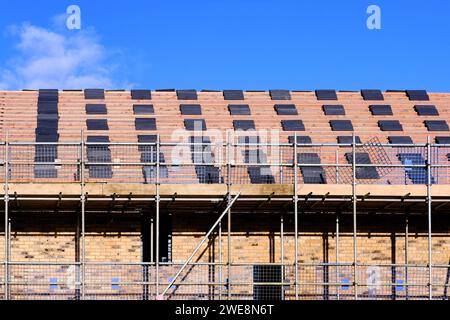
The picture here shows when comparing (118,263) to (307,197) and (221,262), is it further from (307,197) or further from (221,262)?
(307,197)

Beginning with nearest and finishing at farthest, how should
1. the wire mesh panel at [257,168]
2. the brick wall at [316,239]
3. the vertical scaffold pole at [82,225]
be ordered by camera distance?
the vertical scaffold pole at [82,225]
the brick wall at [316,239]
the wire mesh panel at [257,168]

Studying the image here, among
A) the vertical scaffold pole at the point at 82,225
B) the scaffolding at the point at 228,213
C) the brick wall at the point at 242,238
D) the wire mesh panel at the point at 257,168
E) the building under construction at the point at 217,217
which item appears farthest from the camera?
the wire mesh panel at the point at 257,168

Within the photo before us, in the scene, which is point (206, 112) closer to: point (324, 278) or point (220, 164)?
point (220, 164)

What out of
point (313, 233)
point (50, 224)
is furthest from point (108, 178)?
point (313, 233)

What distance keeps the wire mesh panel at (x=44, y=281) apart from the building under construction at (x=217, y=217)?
0.03 meters

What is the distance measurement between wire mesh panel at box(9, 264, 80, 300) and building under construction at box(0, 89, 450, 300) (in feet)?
0.09

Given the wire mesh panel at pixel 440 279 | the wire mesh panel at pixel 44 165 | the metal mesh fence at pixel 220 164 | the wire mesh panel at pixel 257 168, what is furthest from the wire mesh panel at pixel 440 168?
the wire mesh panel at pixel 44 165

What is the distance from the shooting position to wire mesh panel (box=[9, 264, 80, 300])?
2795 cm

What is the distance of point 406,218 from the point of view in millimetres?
29312

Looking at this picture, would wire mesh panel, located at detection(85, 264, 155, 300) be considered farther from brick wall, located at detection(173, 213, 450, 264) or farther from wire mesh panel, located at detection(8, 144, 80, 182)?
wire mesh panel, located at detection(8, 144, 80, 182)

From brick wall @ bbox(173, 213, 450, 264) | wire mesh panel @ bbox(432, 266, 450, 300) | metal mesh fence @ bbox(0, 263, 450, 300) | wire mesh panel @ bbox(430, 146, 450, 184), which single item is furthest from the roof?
wire mesh panel @ bbox(432, 266, 450, 300)

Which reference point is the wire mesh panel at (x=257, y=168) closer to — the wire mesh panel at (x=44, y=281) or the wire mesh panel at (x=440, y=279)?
the wire mesh panel at (x=440, y=279)

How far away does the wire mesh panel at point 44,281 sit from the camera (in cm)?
2795
